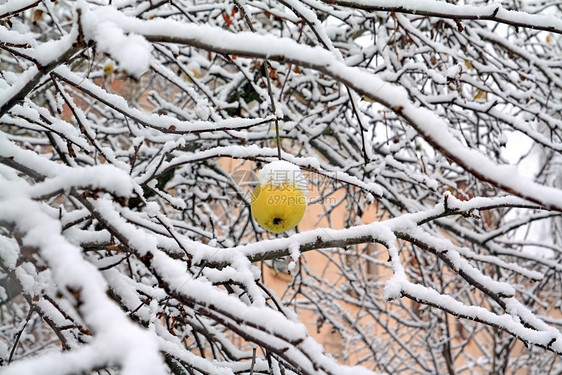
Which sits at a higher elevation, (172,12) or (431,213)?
(172,12)

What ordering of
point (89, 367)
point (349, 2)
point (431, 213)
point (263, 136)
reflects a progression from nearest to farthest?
point (89, 367) < point (349, 2) < point (431, 213) < point (263, 136)

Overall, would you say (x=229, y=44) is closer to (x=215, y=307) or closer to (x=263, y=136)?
(x=215, y=307)

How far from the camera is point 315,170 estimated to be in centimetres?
149

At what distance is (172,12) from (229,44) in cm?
242

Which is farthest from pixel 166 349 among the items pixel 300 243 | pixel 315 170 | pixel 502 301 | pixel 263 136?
pixel 263 136

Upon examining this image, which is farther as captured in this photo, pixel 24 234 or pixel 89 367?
pixel 24 234

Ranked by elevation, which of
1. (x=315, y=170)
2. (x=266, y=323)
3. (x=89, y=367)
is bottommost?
(x=89, y=367)

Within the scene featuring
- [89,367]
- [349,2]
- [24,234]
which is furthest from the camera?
[349,2]

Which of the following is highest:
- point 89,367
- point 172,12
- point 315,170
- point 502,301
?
point 172,12

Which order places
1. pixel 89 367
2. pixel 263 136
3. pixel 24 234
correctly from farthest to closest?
pixel 263 136, pixel 24 234, pixel 89 367

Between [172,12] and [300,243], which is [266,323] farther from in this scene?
[172,12]

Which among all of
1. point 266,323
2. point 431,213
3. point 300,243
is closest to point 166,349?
point 300,243

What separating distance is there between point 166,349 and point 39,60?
2.64ft

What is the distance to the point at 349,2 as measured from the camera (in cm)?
120
